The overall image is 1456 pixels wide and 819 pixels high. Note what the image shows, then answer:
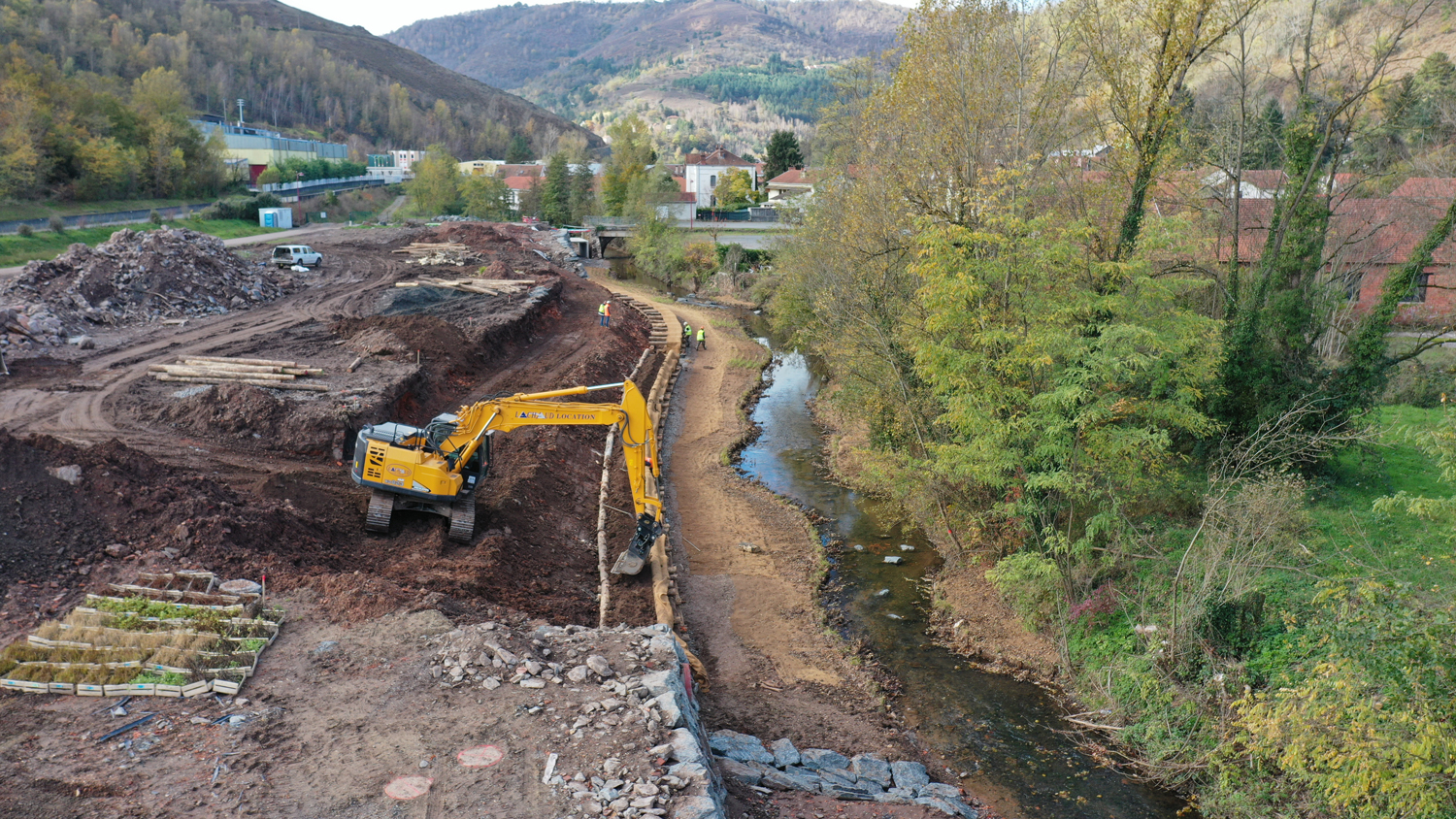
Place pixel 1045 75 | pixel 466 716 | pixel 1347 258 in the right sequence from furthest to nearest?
pixel 1347 258 < pixel 1045 75 < pixel 466 716

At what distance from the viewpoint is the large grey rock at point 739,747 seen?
11305mm

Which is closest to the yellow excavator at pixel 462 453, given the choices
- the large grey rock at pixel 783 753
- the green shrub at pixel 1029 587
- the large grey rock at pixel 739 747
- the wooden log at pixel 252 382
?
the large grey rock at pixel 739 747

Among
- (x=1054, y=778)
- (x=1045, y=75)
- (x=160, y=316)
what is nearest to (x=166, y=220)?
(x=160, y=316)

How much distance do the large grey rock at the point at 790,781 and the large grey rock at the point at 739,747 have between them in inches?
15.7

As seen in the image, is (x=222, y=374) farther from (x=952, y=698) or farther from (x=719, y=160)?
(x=719, y=160)

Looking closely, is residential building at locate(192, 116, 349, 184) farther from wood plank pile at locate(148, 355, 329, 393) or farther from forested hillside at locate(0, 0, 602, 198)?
wood plank pile at locate(148, 355, 329, 393)

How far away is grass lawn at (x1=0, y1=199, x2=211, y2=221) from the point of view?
48906mm

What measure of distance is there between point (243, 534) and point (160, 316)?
19460 millimetres

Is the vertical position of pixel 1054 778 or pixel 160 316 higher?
pixel 160 316

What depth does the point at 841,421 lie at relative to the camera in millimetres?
28438

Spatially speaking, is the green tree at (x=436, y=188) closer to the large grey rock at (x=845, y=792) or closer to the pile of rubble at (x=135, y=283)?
the pile of rubble at (x=135, y=283)

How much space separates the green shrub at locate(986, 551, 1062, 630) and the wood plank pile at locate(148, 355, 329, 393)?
1717 centimetres

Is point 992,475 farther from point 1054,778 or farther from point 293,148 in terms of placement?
point 293,148

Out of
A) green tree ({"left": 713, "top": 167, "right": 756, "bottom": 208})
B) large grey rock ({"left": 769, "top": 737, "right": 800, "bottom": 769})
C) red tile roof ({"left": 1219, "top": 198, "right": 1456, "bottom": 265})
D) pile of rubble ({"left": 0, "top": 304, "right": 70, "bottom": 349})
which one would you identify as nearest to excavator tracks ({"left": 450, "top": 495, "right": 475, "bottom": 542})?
large grey rock ({"left": 769, "top": 737, "right": 800, "bottom": 769})
